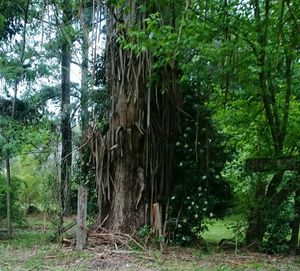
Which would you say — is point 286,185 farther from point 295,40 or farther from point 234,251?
point 295,40

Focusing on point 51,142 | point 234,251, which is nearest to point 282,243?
point 234,251

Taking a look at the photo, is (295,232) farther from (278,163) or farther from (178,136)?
(178,136)

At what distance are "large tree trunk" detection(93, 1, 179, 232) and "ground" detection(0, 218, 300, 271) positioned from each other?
0.88m

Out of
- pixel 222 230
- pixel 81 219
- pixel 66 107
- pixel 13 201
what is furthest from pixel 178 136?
pixel 66 107

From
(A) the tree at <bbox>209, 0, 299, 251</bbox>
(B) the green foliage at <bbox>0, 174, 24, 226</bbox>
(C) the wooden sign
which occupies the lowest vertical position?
(B) the green foliage at <bbox>0, 174, 24, 226</bbox>

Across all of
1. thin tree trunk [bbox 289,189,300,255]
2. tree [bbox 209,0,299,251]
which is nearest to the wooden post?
tree [bbox 209,0,299,251]

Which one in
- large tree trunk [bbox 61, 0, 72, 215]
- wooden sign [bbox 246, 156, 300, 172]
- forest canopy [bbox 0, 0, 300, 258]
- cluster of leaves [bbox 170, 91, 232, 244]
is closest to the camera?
forest canopy [bbox 0, 0, 300, 258]

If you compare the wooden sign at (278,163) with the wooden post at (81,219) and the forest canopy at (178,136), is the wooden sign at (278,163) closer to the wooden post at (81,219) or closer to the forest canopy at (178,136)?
the forest canopy at (178,136)

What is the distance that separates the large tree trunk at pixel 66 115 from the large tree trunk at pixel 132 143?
600 mm

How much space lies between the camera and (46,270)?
5.46 metres

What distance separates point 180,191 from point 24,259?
2870mm

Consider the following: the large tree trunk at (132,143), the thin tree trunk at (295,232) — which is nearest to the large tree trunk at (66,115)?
the large tree trunk at (132,143)

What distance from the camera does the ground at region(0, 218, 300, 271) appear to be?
5.73 m

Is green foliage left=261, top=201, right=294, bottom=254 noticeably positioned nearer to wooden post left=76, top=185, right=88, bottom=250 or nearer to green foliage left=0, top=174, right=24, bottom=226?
wooden post left=76, top=185, right=88, bottom=250
